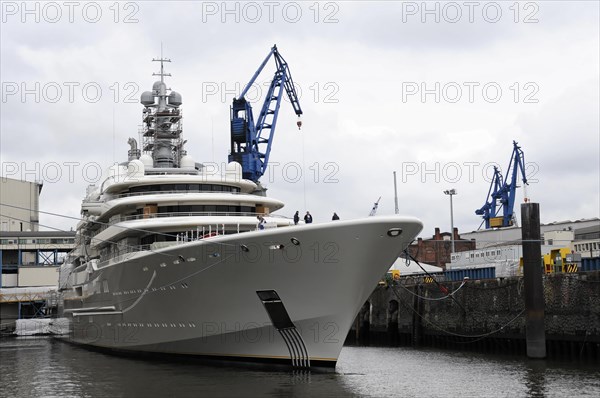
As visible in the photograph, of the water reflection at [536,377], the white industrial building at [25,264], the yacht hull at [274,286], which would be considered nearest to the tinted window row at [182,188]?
the yacht hull at [274,286]

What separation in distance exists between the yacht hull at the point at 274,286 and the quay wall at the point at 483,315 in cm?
886

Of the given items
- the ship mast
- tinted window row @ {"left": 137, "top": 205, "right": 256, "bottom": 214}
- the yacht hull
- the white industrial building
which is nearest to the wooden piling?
the yacht hull

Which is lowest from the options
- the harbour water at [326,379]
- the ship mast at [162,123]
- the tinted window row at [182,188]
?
the harbour water at [326,379]

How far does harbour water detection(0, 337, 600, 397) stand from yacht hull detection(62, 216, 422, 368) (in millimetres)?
935

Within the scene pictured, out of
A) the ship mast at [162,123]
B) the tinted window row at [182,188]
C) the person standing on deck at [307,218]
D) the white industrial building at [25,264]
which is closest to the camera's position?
the person standing on deck at [307,218]

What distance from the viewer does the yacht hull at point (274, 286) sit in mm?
22750

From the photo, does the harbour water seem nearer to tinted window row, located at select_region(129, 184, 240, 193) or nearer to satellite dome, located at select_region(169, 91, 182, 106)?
tinted window row, located at select_region(129, 184, 240, 193)

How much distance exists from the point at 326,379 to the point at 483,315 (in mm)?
12795

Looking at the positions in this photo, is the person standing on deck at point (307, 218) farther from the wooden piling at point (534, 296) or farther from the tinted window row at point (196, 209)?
the wooden piling at point (534, 296)

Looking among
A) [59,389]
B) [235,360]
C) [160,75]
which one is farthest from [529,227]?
[160,75]

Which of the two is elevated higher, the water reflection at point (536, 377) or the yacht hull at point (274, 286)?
the yacht hull at point (274, 286)

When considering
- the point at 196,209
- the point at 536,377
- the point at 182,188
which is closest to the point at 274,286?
the point at 196,209

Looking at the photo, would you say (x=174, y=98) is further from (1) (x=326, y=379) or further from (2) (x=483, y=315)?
(1) (x=326, y=379)

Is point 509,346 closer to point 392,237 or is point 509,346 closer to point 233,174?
point 392,237
